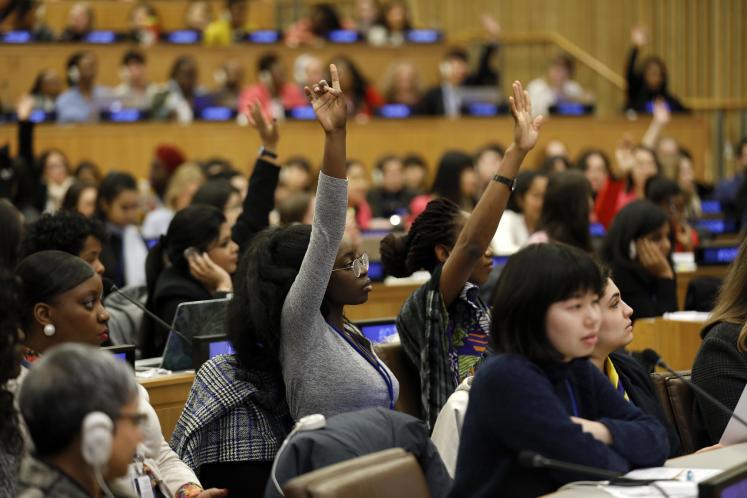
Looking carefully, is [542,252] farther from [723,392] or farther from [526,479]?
[723,392]

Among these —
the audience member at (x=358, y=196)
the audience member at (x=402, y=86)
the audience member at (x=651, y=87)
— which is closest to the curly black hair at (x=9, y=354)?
the audience member at (x=358, y=196)

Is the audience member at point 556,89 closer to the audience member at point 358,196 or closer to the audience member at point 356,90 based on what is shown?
the audience member at point 356,90

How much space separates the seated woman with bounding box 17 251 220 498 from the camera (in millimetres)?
2918

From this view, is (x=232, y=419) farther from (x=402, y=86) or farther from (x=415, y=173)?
(x=402, y=86)

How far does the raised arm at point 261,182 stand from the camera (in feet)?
15.5

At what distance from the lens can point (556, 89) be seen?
11461 mm

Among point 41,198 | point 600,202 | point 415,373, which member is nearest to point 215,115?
point 41,198

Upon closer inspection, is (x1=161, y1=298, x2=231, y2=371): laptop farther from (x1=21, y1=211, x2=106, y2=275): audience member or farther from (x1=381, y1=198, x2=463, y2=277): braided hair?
(x1=381, y1=198, x2=463, y2=277): braided hair

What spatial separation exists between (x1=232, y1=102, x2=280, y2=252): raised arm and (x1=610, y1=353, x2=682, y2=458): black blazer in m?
1.94

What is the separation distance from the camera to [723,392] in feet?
11.3

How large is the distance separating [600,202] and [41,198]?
389 cm

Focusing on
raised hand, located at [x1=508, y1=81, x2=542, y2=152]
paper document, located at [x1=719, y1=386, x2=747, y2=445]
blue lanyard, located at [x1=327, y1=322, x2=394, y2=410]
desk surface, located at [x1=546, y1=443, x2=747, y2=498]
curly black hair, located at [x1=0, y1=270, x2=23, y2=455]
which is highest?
raised hand, located at [x1=508, y1=81, x2=542, y2=152]

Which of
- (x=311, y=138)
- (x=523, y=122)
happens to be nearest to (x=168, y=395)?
(x=523, y=122)

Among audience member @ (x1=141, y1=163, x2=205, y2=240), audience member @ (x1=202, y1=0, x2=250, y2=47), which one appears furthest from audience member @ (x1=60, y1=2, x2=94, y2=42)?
audience member @ (x1=141, y1=163, x2=205, y2=240)
